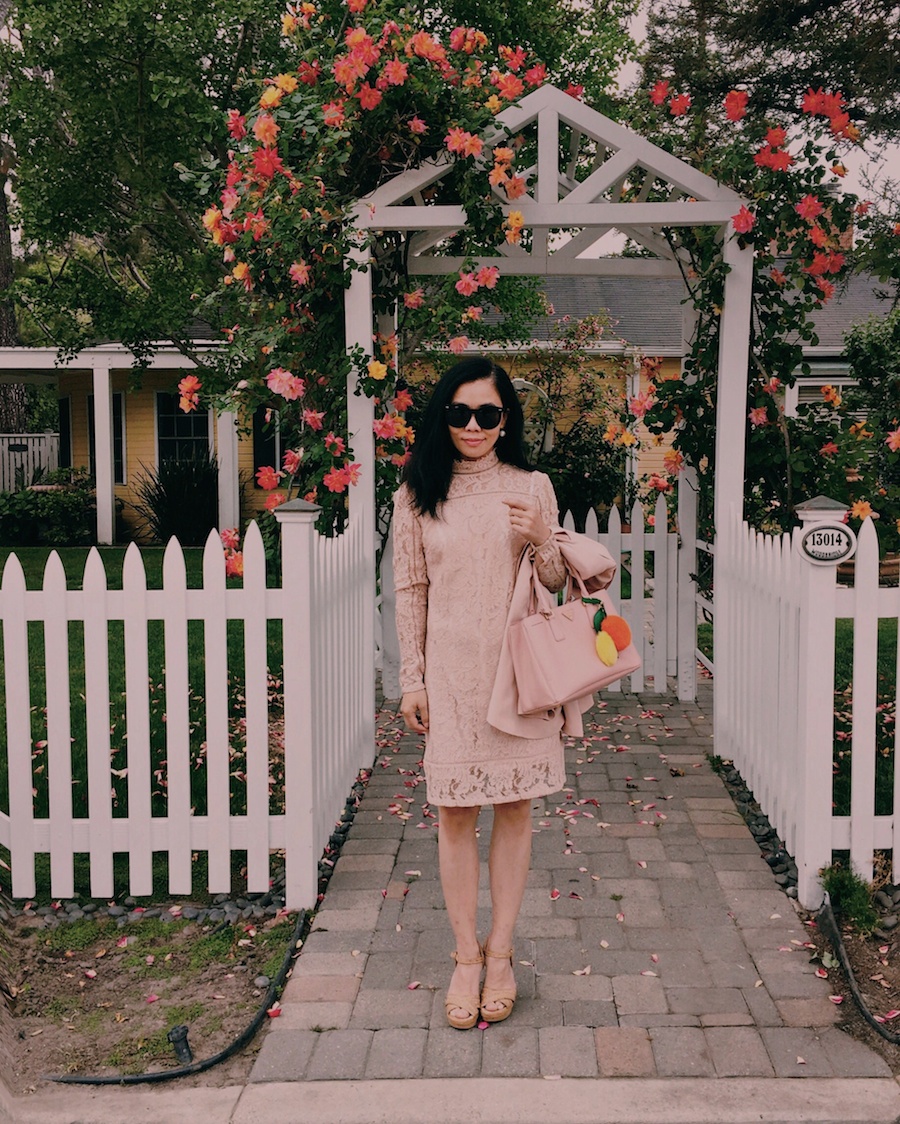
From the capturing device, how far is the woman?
9.32 feet

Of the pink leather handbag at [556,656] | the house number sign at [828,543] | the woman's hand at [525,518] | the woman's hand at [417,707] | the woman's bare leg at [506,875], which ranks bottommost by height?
the woman's bare leg at [506,875]

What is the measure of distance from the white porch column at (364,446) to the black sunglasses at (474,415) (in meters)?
2.34

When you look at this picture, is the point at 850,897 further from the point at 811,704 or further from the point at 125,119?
the point at 125,119

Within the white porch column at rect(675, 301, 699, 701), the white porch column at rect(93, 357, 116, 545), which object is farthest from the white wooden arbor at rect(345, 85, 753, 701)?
the white porch column at rect(93, 357, 116, 545)

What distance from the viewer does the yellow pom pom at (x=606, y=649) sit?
9.18 feet

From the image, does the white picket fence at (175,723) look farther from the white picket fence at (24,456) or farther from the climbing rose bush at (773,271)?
the white picket fence at (24,456)

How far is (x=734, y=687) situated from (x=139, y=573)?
291 cm

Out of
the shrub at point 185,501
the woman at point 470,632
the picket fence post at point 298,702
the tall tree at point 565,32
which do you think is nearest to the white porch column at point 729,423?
the picket fence post at point 298,702

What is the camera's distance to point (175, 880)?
367cm

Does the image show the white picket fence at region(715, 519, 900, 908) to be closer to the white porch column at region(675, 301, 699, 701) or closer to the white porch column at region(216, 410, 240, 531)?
the white porch column at region(675, 301, 699, 701)

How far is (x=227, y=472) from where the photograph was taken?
15.2 meters

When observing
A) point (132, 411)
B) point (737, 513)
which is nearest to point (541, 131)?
point (737, 513)

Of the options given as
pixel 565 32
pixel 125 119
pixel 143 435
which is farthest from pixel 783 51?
pixel 143 435

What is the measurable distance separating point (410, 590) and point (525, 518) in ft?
1.36
